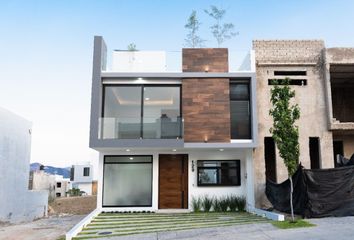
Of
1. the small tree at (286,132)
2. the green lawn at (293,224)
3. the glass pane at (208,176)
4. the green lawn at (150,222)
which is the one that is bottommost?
the green lawn at (150,222)

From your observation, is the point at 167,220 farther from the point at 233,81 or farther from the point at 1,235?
the point at 233,81

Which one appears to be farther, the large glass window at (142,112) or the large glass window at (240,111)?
the large glass window at (240,111)

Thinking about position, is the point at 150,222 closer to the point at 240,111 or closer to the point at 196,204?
the point at 196,204

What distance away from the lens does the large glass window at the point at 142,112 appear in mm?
14961

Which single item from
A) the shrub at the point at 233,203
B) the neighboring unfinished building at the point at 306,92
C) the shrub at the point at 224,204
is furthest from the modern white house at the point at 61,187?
the neighboring unfinished building at the point at 306,92

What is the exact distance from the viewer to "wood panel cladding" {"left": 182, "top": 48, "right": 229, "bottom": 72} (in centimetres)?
1592

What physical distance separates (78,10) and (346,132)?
14.7 metres

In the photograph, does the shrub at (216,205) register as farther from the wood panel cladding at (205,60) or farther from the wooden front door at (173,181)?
the wood panel cladding at (205,60)

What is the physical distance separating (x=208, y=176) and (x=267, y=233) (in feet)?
21.9

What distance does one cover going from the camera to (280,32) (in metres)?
20.5

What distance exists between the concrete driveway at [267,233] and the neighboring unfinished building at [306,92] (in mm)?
5335

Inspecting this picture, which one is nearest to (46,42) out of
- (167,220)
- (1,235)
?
(1,235)

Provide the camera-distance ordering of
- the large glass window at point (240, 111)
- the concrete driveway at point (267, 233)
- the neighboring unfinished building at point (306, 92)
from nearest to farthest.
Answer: the concrete driveway at point (267, 233) < the large glass window at point (240, 111) < the neighboring unfinished building at point (306, 92)

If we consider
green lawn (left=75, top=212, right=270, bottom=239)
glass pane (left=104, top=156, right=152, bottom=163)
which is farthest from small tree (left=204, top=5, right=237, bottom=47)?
green lawn (left=75, top=212, right=270, bottom=239)
